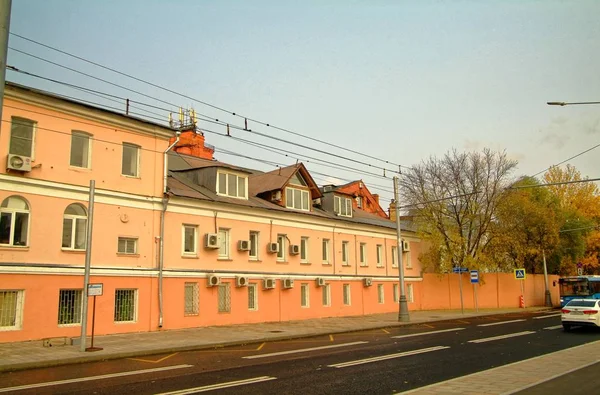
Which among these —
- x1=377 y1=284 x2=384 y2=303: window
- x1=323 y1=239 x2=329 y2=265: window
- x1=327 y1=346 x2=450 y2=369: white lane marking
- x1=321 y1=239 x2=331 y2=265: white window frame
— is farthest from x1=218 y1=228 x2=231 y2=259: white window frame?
x1=377 y1=284 x2=384 y2=303: window

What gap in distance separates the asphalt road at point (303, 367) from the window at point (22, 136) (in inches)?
356

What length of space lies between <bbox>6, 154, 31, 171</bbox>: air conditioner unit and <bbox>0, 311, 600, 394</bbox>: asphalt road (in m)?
8.09

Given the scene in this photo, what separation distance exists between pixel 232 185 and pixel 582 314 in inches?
702

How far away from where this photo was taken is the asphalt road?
10.5 m

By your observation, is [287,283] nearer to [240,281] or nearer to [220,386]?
[240,281]

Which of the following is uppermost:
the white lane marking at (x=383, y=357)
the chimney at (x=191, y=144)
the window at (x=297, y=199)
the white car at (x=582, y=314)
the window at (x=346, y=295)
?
the chimney at (x=191, y=144)

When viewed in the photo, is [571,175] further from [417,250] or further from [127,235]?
[127,235]

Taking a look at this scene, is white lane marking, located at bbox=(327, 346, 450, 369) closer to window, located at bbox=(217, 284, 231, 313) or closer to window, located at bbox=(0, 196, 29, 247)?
window, located at bbox=(217, 284, 231, 313)

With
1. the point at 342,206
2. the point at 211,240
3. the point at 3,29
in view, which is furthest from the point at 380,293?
the point at 3,29

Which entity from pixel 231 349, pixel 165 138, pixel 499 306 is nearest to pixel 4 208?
pixel 165 138

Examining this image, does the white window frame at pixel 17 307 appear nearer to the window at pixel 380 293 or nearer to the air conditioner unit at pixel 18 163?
the air conditioner unit at pixel 18 163

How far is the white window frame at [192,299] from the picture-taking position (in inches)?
942

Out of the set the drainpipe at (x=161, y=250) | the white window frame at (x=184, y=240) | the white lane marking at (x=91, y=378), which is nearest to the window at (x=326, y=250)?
the white window frame at (x=184, y=240)

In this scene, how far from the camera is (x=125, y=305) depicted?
2153 cm
